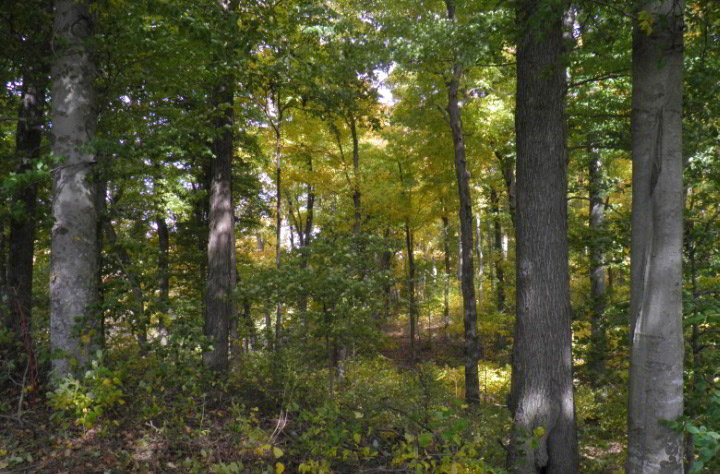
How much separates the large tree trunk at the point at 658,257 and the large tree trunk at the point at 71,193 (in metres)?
5.42

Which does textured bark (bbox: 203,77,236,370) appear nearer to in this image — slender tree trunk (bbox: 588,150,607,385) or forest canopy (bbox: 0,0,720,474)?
forest canopy (bbox: 0,0,720,474)

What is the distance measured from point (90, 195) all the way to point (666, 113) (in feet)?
19.3

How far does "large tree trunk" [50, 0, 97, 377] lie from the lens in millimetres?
5016

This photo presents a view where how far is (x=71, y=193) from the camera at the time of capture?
5.09m

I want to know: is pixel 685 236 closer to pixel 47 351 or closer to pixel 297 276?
pixel 297 276

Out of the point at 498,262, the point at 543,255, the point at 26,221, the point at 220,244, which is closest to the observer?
the point at 543,255

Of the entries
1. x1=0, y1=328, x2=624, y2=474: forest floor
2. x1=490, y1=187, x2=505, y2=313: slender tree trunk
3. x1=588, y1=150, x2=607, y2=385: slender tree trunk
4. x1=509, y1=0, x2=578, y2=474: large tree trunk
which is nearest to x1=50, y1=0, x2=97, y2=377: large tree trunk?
x1=0, y1=328, x2=624, y2=474: forest floor

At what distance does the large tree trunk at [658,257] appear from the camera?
3.85 metres

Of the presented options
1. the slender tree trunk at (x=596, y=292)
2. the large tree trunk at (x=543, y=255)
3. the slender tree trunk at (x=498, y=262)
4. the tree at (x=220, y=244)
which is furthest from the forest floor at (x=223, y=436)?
the slender tree trunk at (x=498, y=262)

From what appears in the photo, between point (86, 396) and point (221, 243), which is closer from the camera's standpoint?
point (86, 396)

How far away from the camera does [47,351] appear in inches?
193

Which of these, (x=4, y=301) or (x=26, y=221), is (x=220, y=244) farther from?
(x=4, y=301)

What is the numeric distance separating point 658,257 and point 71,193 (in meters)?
5.90

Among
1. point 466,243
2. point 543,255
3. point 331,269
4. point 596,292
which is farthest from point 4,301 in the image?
point 596,292
